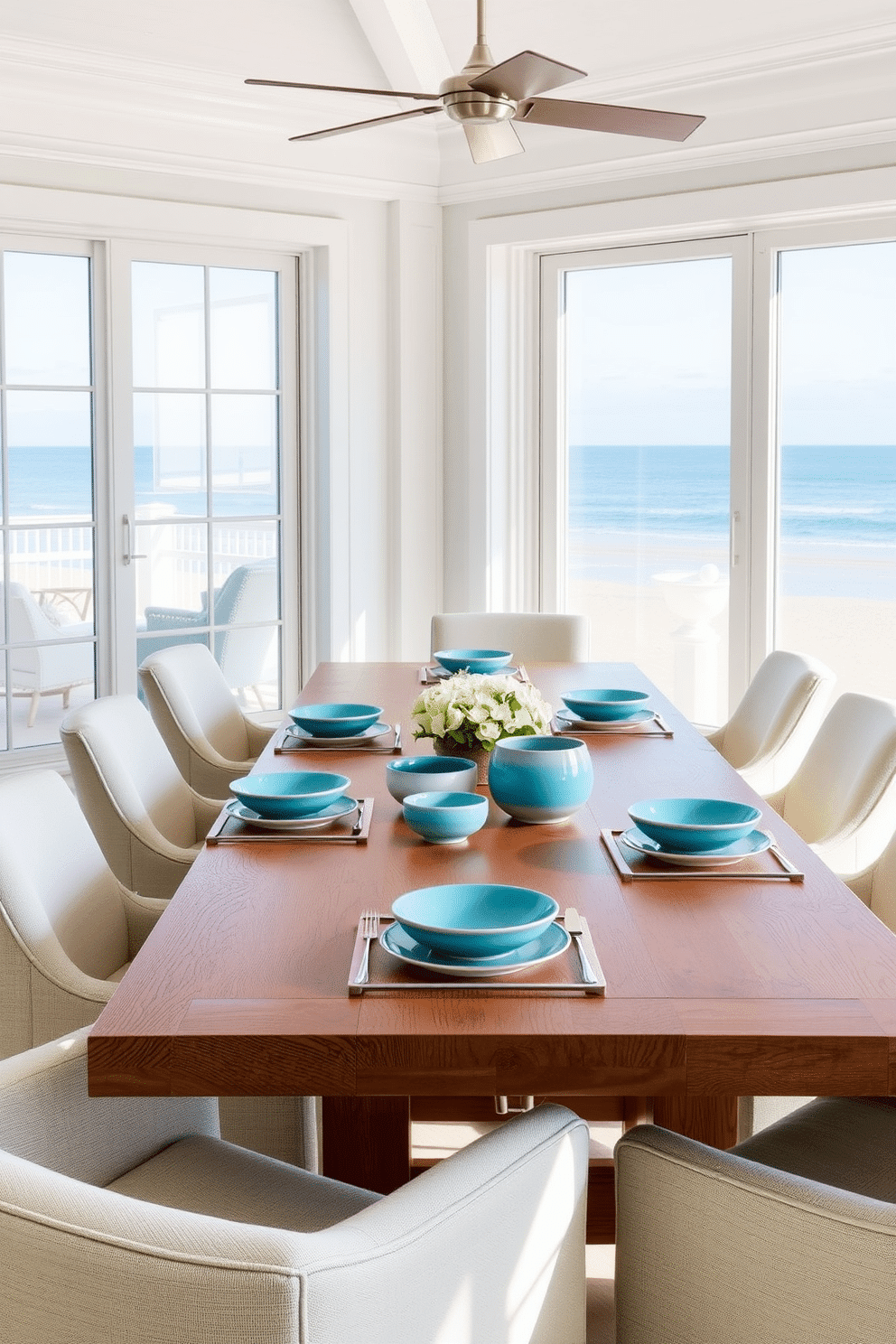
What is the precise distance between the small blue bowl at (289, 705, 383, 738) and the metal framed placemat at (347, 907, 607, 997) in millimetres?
1172

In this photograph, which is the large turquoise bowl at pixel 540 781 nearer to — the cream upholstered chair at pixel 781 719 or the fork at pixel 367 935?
the fork at pixel 367 935

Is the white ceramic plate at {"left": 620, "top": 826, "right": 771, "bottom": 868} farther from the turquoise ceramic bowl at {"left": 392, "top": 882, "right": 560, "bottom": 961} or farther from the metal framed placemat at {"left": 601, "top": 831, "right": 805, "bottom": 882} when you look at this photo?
the turquoise ceramic bowl at {"left": 392, "top": 882, "right": 560, "bottom": 961}

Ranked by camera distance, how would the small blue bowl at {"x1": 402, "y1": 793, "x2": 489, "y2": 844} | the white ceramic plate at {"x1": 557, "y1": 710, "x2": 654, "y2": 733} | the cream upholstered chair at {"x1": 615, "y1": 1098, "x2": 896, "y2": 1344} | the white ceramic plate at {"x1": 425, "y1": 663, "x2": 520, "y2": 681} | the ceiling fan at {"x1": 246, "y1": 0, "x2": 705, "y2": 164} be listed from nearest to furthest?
the cream upholstered chair at {"x1": 615, "y1": 1098, "x2": 896, "y2": 1344} → the small blue bowl at {"x1": 402, "y1": 793, "x2": 489, "y2": 844} → the ceiling fan at {"x1": 246, "y1": 0, "x2": 705, "y2": 164} → the white ceramic plate at {"x1": 557, "y1": 710, "x2": 654, "y2": 733} → the white ceramic plate at {"x1": 425, "y1": 663, "x2": 520, "y2": 681}

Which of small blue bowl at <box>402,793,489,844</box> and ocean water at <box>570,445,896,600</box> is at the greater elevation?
ocean water at <box>570,445,896,600</box>

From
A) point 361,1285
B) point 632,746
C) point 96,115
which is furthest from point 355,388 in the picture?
point 361,1285

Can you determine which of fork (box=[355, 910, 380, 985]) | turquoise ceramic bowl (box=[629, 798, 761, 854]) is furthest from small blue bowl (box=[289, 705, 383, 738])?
fork (box=[355, 910, 380, 985])

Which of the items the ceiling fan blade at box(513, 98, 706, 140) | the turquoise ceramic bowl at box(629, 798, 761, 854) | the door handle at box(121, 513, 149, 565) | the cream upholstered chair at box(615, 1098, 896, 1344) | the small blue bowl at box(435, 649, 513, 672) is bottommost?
the cream upholstered chair at box(615, 1098, 896, 1344)

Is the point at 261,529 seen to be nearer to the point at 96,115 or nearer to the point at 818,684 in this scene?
the point at 96,115

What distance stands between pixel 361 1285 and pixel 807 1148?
86 centimetres

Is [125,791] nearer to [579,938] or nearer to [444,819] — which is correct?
[444,819]

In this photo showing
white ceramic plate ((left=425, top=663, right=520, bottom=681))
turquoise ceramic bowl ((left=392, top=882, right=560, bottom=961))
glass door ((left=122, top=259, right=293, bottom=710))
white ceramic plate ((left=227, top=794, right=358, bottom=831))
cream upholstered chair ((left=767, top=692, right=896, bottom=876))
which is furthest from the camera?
glass door ((left=122, top=259, right=293, bottom=710))

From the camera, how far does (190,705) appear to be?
134 inches

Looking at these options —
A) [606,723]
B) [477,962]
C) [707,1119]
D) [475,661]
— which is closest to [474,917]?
[477,962]

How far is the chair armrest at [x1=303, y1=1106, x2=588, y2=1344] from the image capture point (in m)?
0.95
